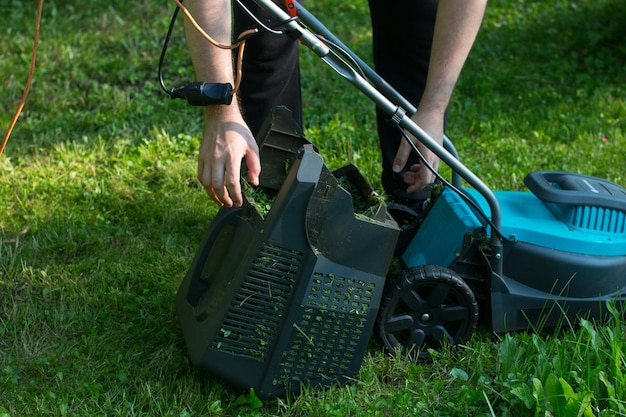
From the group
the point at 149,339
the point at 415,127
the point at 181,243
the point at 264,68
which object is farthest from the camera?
the point at 181,243

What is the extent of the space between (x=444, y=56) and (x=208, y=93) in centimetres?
61

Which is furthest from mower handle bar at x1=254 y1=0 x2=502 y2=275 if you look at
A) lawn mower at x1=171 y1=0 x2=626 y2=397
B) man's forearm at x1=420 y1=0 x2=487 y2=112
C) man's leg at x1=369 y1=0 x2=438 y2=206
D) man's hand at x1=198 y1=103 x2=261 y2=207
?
man's leg at x1=369 y1=0 x2=438 y2=206

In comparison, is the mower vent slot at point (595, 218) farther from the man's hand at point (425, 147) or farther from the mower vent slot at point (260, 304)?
the mower vent slot at point (260, 304)

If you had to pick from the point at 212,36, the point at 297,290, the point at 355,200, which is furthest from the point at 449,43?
the point at 297,290

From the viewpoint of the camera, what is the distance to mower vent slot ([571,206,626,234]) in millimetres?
2020

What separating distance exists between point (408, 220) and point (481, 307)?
432 millimetres

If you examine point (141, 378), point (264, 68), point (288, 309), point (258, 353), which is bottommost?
point (141, 378)

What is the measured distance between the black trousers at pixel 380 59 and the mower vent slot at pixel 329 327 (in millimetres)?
681

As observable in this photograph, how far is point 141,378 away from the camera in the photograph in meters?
1.92

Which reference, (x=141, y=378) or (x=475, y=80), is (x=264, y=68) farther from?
(x=475, y=80)

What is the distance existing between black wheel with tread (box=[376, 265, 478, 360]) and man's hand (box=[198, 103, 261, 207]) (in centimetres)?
49

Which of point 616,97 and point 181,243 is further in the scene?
point 616,97

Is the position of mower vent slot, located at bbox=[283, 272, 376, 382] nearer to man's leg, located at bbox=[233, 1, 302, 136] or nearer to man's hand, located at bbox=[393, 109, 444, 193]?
man's hand, located at bbox=[393, 109, 444, 193]

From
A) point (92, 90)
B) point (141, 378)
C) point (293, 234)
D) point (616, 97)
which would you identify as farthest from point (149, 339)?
point (616, 97)
